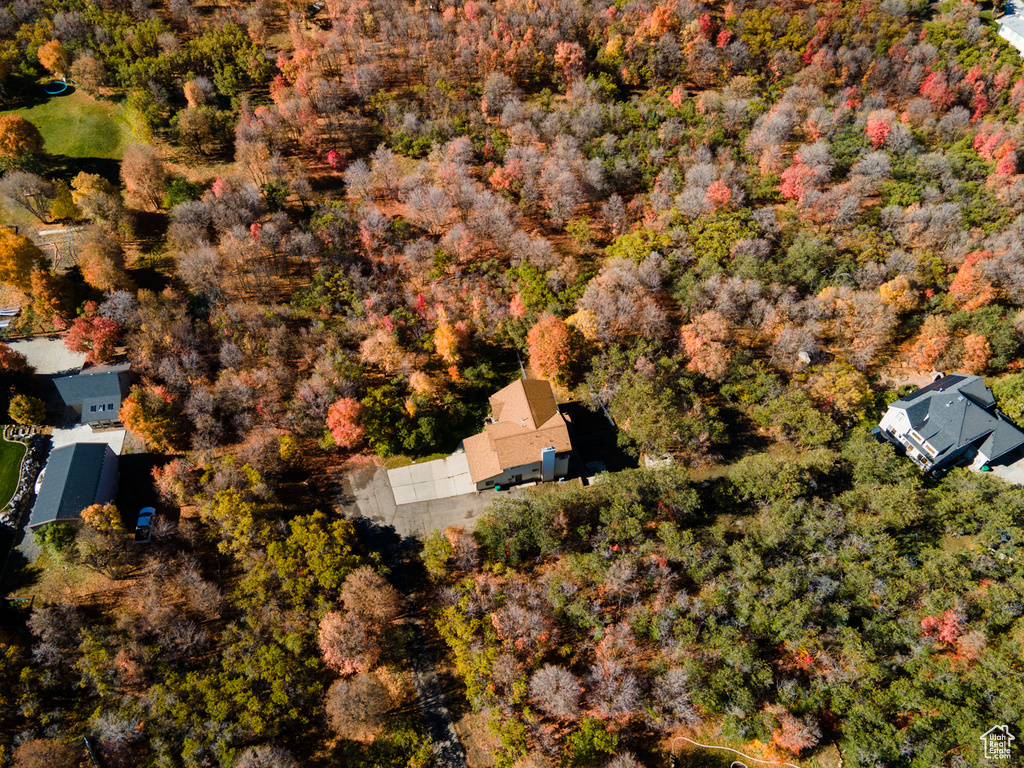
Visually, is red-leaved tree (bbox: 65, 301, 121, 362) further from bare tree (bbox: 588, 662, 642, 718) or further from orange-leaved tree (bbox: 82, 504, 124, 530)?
bare tree (bbox: 588, 662, 642, 718)

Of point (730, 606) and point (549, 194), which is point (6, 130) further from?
point (730, 606)

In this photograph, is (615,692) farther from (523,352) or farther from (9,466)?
(9,466)

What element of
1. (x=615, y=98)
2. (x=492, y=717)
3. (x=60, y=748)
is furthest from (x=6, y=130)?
(x=492, y=717)

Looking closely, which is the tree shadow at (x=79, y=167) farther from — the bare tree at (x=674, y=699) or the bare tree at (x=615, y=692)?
the bare tree at (x=674, y=699)

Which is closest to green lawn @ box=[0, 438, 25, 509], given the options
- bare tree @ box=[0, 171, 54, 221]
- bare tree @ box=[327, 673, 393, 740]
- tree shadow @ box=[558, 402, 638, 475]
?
bare tree @ box=[0, 171, 54, 221]

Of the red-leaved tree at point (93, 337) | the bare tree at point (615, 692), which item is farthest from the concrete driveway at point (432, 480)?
the red-leaved tree at point (93, 337)
